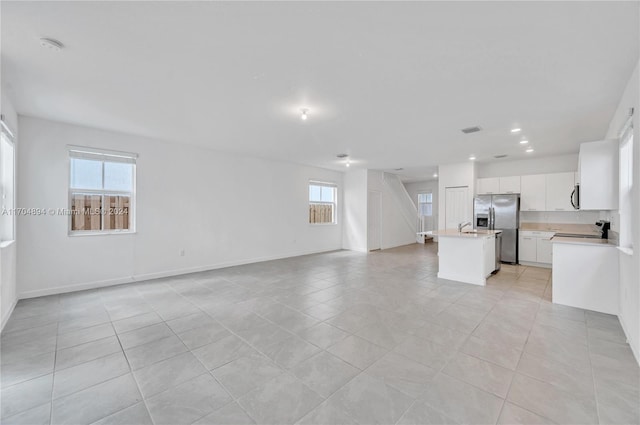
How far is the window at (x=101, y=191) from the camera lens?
436cm

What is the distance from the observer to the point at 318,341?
2666mm

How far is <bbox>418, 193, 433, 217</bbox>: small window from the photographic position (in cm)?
1123

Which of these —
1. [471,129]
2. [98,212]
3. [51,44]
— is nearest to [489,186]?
[471,129]

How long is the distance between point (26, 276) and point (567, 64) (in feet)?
23.2

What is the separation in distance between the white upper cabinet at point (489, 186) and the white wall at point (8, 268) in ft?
28.7

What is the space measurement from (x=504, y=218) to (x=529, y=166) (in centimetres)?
152

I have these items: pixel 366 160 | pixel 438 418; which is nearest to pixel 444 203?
pixel 366 160

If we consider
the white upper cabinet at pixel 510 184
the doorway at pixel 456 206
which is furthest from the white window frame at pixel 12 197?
the white upper cabinet at pixel 510 184

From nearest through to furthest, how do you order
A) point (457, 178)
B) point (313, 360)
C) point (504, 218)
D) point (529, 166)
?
point (313, 360) < point (504, 218) < point (529, 166) < point (457, 178)

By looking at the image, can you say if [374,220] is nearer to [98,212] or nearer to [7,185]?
[98,212]

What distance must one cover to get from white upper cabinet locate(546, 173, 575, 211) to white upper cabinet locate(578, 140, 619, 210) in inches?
123

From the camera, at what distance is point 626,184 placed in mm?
3039

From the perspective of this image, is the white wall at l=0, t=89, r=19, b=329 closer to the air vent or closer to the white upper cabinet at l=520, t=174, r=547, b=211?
the air vent

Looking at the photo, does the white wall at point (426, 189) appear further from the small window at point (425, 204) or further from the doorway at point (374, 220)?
the doorway at point (374, 220)
